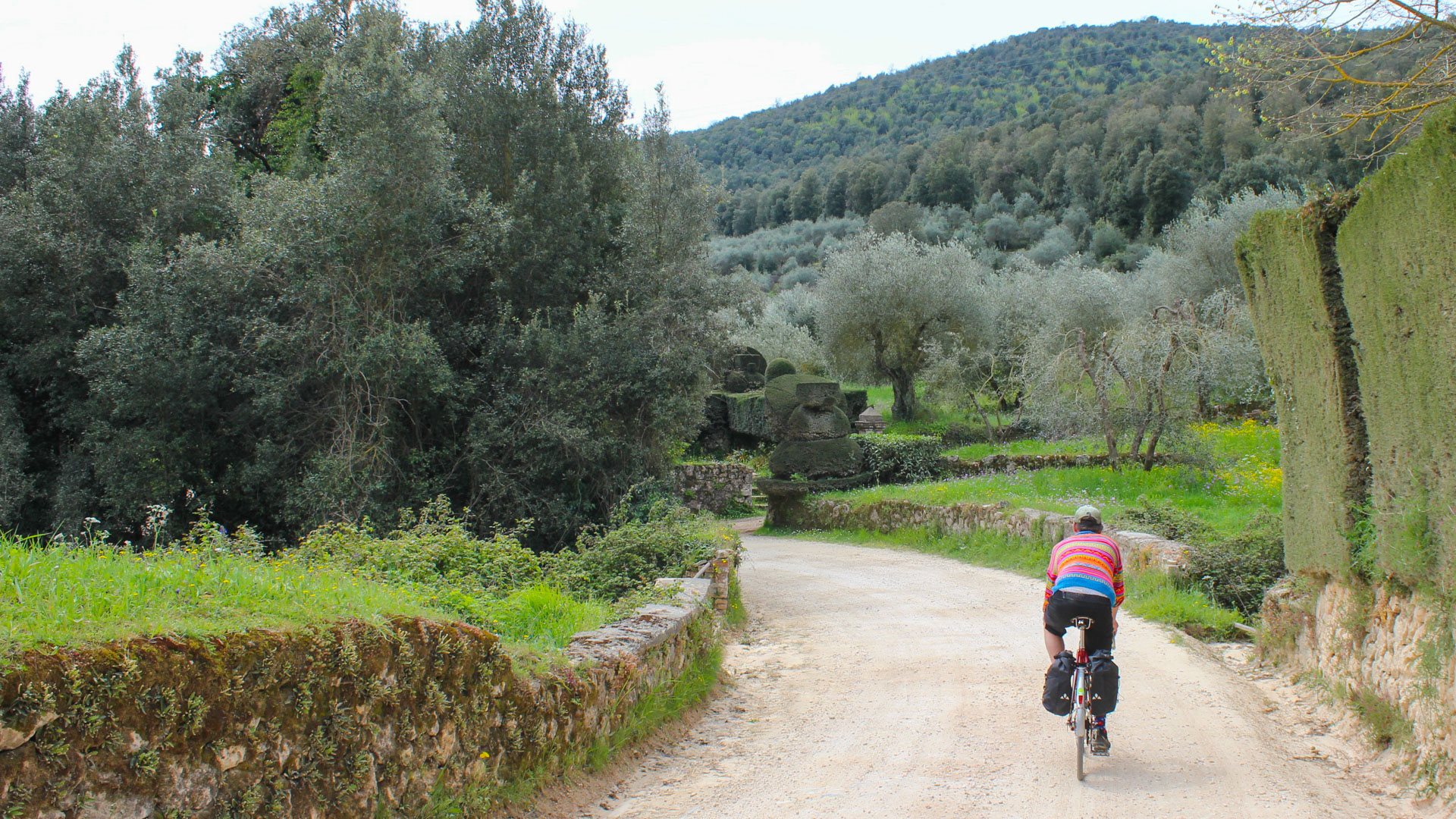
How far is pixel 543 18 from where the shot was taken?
19.4 m

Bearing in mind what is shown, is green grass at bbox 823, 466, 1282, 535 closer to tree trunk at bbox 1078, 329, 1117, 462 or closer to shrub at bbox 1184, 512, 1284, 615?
tree trunk at bbox 1078, 329, 1117, 462

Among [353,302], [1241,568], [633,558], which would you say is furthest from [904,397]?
[633,558]

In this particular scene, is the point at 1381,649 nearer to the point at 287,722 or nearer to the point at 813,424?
the point at 287,722

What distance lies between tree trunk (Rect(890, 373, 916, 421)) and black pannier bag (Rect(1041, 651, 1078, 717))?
2754 cm

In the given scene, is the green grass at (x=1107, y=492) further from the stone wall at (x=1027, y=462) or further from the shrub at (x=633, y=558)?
the shrub at (x=633, y=558)

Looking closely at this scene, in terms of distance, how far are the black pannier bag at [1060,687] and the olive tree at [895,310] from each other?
88.4 feet

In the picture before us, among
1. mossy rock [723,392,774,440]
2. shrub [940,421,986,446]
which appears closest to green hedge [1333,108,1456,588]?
shrub [940,421,986,446]

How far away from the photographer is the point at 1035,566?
44.3 feet

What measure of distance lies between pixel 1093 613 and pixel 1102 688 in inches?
17.5

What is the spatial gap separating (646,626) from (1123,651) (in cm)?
438

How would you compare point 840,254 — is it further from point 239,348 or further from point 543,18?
point 239,348

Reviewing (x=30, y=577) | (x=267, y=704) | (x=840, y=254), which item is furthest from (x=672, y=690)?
A: (x=840, y=254)

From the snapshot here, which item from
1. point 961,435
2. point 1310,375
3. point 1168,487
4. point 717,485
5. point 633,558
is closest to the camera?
point 1310,375

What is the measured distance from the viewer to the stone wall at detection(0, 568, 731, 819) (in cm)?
270
